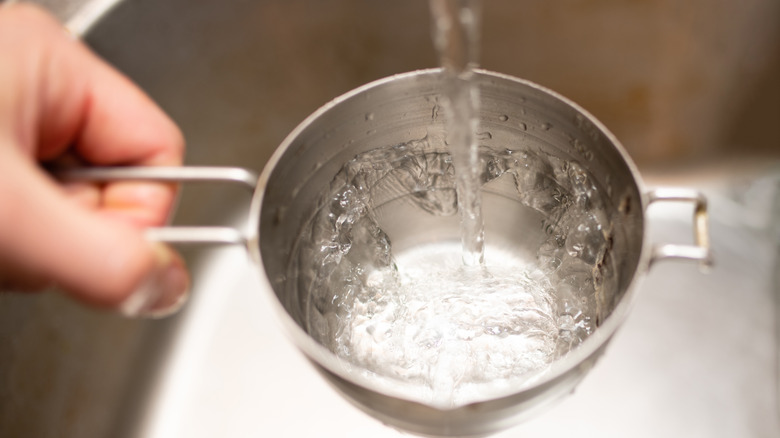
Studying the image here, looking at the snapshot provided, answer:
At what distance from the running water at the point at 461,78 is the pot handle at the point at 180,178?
0.15 m

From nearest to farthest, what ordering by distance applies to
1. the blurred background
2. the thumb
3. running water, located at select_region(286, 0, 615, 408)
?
the thumb → running water, located at select_region(286, 0, 615, 408) → the blurred background

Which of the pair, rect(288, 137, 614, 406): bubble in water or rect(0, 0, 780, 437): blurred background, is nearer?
rect(288, 137, 614, 406): bubble in water

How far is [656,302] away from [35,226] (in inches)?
23.4

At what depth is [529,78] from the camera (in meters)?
0.71

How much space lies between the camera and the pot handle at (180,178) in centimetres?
37

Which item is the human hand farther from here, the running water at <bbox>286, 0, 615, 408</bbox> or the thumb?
the running water at <bbox>286, 0, 615, 408</bbox>

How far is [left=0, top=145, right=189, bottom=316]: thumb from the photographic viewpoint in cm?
34

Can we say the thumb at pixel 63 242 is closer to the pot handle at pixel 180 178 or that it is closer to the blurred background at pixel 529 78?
the pot handle at pixel 180 178

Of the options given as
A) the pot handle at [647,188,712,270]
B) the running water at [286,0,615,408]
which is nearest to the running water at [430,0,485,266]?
the running water at [286,0,615,408]

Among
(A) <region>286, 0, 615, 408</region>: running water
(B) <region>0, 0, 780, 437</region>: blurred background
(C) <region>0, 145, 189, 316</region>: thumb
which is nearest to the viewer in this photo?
(C) <region>0, 145, 189, 316</region>: thumb

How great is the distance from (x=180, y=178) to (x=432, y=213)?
24cm

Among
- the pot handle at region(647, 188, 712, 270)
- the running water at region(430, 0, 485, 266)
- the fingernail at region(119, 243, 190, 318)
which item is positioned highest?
the running water at region(430, 0, 485, 266)

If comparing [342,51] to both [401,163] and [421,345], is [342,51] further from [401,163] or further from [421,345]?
[421,345]

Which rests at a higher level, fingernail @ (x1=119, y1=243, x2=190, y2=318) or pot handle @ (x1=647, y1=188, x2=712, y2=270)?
pot handle @ (x1=647, y1=188, x2=712, y2=270)
